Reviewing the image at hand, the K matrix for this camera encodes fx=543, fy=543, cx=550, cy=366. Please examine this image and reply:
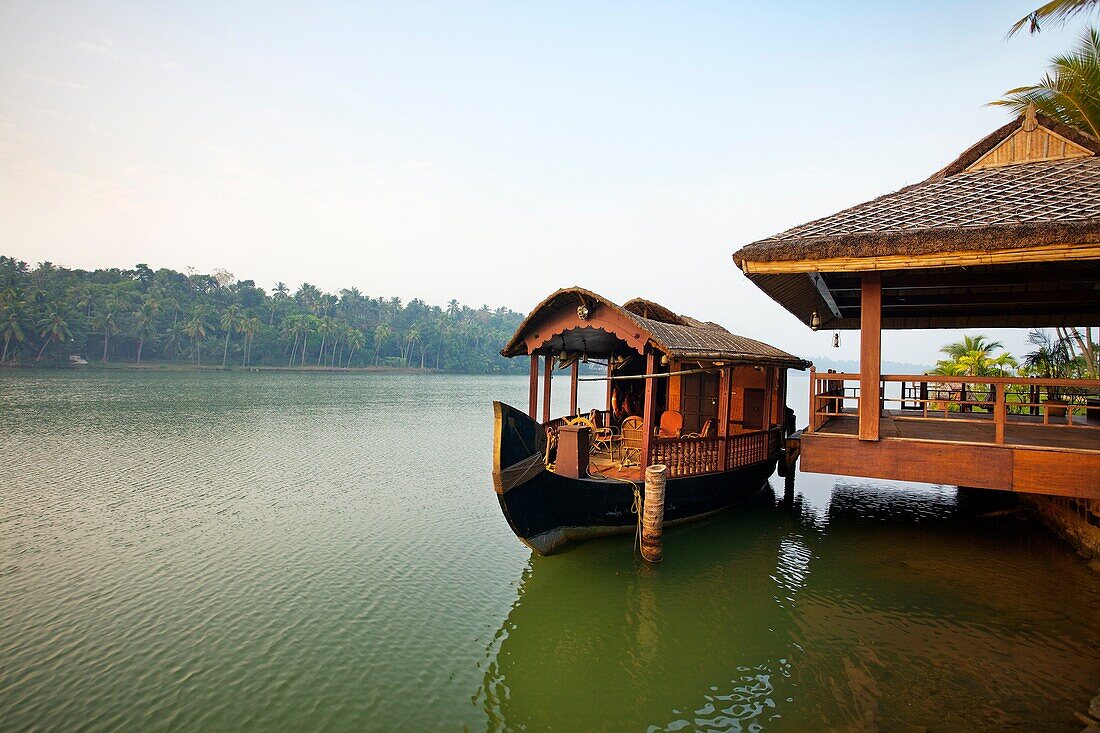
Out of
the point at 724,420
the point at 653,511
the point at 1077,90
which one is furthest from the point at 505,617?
the point at 1077,90

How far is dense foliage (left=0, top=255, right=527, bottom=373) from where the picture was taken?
5256 centimetres

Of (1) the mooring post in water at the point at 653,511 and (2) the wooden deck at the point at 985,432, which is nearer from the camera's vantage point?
(2) the wooden deck at the point at 985,432

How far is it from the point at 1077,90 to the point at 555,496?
1242 centimetres

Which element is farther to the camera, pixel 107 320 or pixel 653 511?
pixel 107 320

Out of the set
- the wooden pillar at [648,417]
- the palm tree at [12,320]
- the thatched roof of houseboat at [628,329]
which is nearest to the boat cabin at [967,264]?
the thatched roof of houseboat at [628,329]

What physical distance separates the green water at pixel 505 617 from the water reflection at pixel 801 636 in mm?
31

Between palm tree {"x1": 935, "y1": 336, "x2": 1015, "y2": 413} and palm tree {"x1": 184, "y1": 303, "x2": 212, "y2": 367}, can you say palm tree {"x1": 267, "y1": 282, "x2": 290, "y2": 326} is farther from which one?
palm tree {"x1": 935, "y1": 336, "x2": 1015, "y2": 413}

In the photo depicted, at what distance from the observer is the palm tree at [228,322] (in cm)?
6281

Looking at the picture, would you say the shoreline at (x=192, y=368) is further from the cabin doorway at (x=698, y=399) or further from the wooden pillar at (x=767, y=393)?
the wooden pillar at (x=767, y=393)

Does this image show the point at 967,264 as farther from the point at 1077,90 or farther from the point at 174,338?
the point at 174,338

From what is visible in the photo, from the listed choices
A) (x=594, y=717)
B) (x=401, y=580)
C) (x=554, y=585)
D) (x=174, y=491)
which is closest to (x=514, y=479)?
(x=554, y=585)

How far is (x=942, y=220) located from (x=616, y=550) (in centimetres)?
612

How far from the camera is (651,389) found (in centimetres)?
840

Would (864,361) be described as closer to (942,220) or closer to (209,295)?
(942,220)
